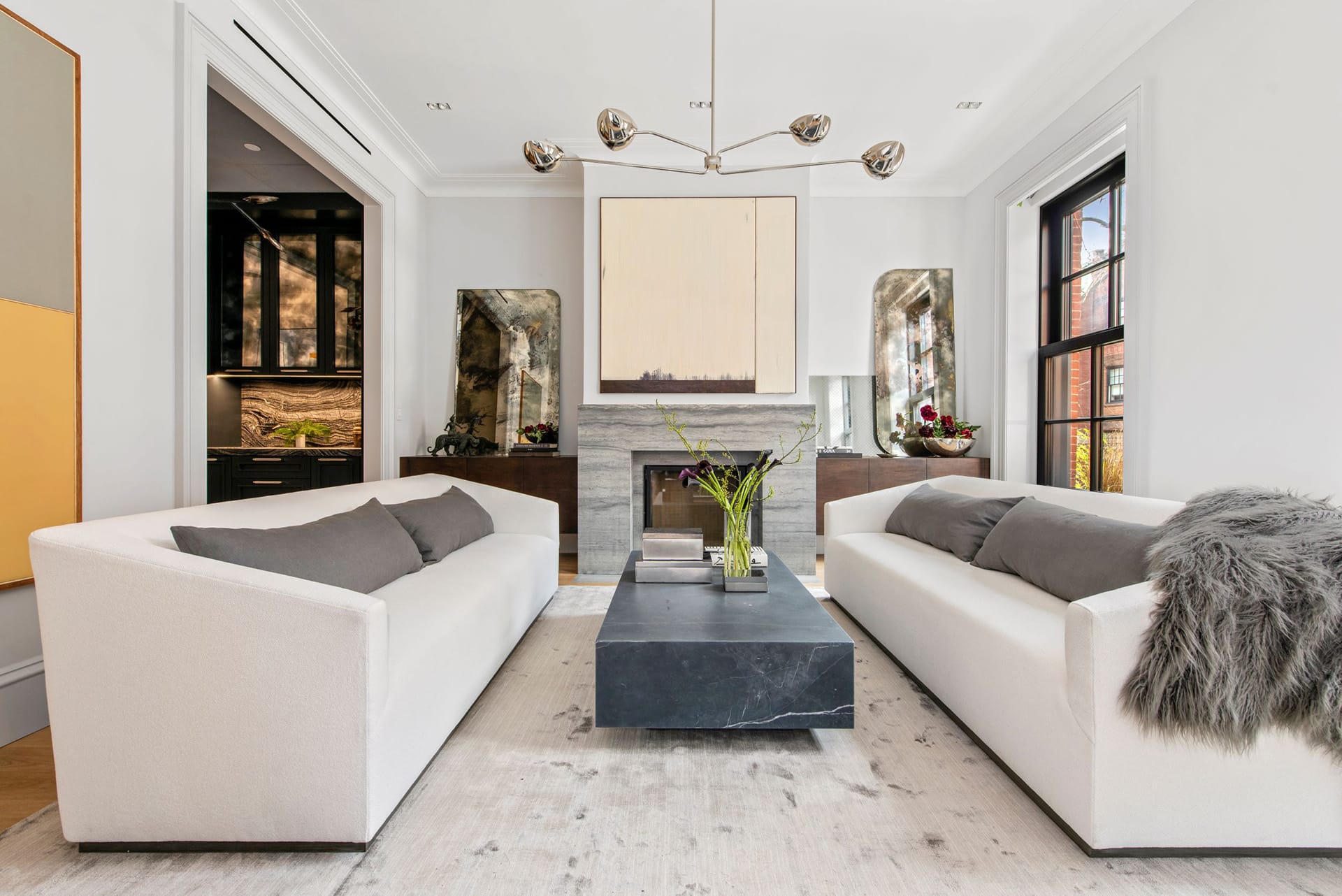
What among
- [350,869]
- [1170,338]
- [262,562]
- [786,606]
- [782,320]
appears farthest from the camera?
[782,320]

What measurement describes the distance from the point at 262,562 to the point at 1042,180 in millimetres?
4595

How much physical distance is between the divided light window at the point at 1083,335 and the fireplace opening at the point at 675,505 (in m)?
2.09

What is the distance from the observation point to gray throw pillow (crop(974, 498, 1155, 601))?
1867 mm

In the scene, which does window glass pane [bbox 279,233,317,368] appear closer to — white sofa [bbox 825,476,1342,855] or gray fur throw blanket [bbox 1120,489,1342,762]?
white sofa [bbox 825,476,1342,855]

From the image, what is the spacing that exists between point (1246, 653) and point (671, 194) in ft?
13.3

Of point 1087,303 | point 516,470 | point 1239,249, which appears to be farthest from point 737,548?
point 1087,303

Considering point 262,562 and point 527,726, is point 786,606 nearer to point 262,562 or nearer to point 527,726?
point 527,726

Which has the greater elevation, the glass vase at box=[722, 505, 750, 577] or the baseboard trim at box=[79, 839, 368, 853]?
the glass vase at box=[722, 505, 750, 577]

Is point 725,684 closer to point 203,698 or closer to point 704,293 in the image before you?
point 203,698

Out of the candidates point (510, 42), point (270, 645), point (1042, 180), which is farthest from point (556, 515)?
point (1042, 180)

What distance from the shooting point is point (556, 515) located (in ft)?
11.5

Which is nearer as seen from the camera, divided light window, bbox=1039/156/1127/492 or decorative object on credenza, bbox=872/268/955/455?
divided light window, bbox=1039/156/1127/492

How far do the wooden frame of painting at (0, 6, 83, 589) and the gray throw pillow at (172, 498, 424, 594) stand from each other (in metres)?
0.69

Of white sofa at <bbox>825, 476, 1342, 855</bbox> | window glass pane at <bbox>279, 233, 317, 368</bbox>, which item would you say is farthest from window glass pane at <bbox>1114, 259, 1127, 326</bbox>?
window glass pane at <bbox>279, 233, 317, 368</bbox>
